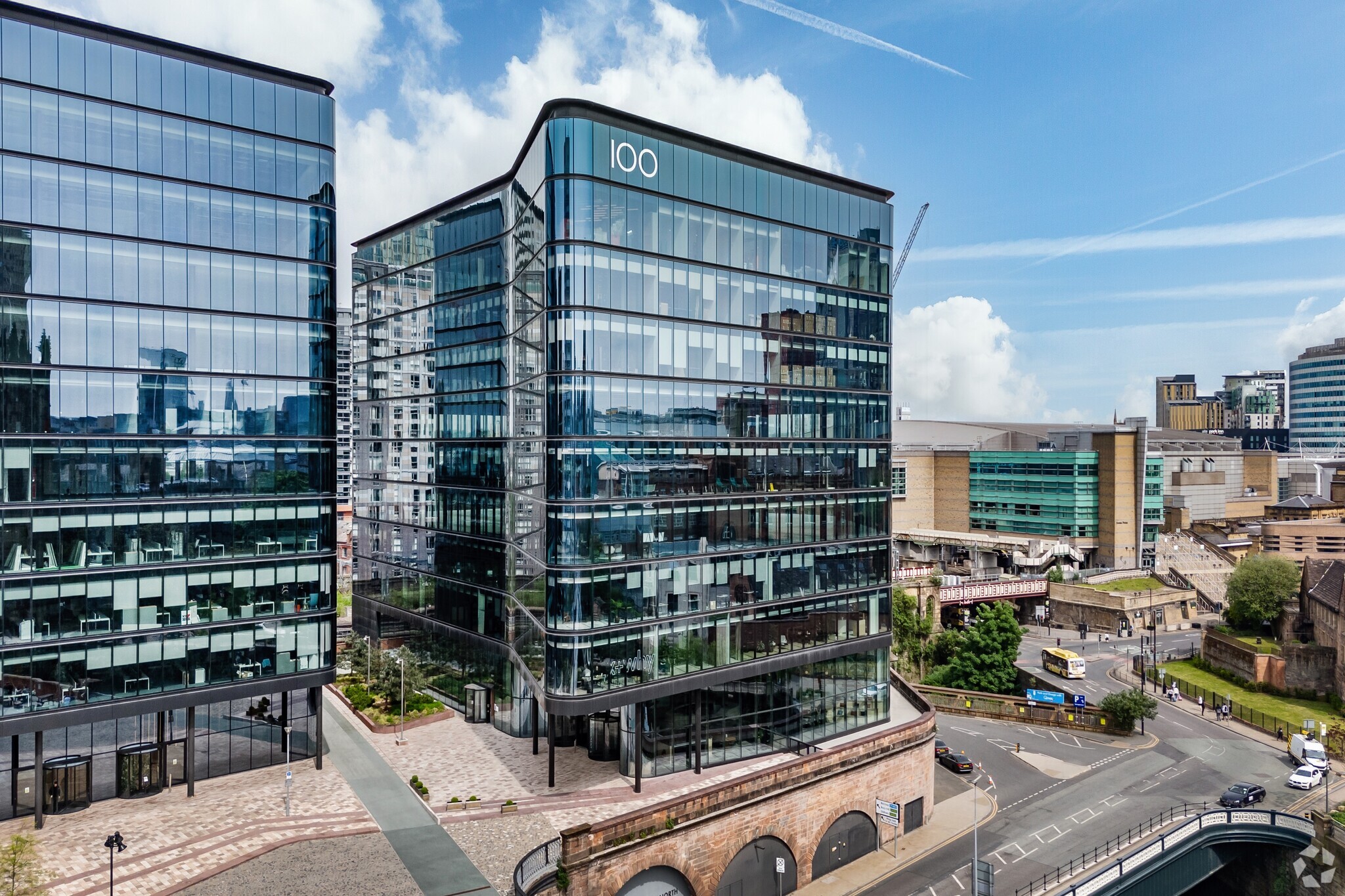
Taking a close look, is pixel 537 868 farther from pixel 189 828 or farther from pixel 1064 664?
pixel 1064 664

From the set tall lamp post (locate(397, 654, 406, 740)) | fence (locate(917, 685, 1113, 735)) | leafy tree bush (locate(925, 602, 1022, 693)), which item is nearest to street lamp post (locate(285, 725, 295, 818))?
tall lamp post (locate(397, 654, 406, 740))

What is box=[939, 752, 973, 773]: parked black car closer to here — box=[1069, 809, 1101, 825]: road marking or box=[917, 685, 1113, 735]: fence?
box=[917, 685, 1113, 735]: fence

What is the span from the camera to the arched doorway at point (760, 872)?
4097 centimetres

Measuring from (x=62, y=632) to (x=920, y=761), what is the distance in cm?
4349

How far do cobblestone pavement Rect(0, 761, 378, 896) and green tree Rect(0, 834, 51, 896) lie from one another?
5.51 ft

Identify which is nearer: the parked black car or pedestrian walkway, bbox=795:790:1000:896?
pedestrian walkway, bbox=795:790:1000:896

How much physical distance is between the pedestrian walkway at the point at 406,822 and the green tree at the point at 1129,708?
50.5 metres

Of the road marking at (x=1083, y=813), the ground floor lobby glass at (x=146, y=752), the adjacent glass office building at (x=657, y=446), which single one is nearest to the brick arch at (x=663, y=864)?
the adjacent glass office building at (x=657, y=446)

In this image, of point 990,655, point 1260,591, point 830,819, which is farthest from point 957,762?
point 1260,591

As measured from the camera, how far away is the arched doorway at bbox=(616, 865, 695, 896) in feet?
121

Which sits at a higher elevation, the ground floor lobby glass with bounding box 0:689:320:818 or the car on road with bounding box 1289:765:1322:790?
the ground floor lobby glass with bounding box 0:689:320:818

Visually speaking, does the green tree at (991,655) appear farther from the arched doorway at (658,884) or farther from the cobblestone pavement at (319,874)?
the cobblestone pavement at (319,874)

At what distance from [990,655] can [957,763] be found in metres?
20.9

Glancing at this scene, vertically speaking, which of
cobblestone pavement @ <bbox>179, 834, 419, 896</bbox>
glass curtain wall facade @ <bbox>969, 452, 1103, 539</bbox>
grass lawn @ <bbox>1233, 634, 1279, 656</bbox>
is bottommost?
grass lawn @ <bbox>1233, 634, 1279, 656</bbox>
